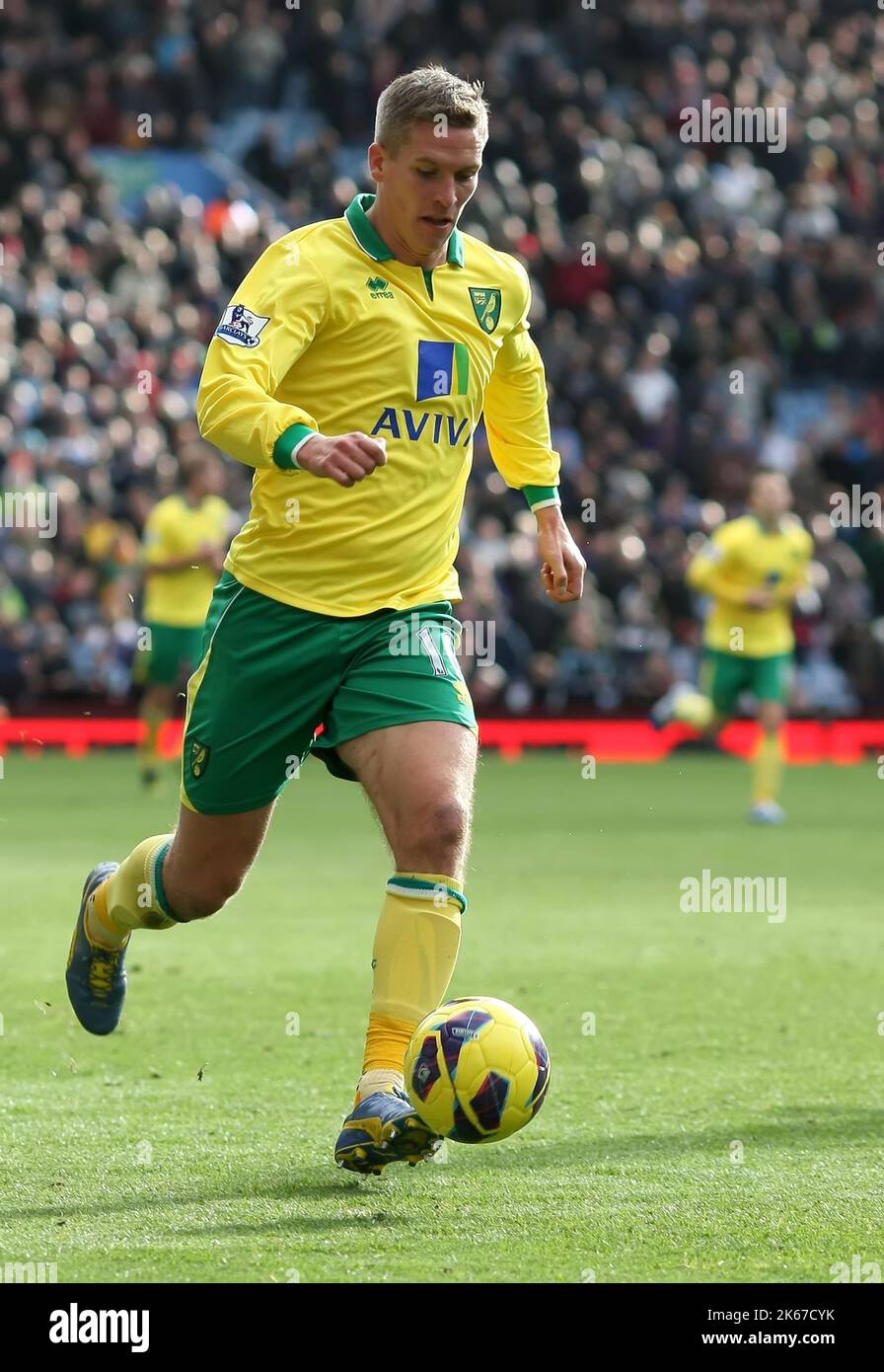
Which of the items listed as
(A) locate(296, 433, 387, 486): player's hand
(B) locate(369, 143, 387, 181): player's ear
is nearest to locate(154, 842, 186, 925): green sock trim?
(A) locate(296, 433, 387, 486): player's hand

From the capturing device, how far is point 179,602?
16141mm

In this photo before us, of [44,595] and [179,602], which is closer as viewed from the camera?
[179,602]

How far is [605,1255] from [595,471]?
17.5 m

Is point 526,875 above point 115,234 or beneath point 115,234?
beneath

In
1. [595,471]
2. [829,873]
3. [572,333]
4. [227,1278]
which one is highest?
[572,333]

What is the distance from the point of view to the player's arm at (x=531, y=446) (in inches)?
225

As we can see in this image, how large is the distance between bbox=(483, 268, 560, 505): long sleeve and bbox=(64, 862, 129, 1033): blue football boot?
1.63 meters

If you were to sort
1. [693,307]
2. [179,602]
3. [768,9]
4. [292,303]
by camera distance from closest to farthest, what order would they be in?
[292,303] → [179,602] → [693,307] → [768,9]

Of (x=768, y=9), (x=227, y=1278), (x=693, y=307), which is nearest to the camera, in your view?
(x=227, y=1278)

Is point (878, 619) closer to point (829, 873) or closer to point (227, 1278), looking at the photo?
point (829, 873)

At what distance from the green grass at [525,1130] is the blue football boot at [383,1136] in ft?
0.24

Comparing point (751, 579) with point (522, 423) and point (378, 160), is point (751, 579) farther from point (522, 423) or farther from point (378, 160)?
point (378, 160)

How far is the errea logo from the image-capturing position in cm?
527

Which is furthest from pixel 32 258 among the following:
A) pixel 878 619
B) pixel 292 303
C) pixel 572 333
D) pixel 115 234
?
pixel 292 303
